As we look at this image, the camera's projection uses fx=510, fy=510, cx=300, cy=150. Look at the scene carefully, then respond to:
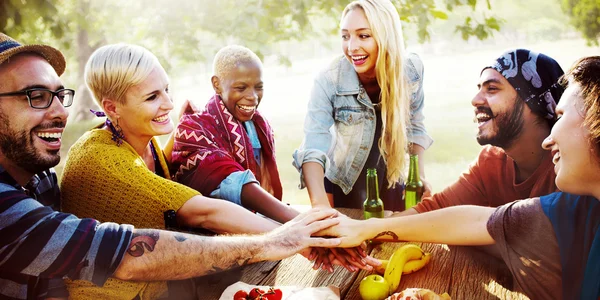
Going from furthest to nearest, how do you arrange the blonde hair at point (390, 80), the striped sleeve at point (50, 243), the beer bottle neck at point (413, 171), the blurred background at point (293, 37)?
the blurred background at point (293, 37) → the blonde hair at point (390, 80) → the beer bottle neck at point (413, 171) → the striped sleeve at point (50, 243)

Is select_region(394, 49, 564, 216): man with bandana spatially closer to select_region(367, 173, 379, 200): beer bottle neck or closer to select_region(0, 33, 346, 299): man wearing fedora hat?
select_region(367, 173, 379, 200): beer bottle neck

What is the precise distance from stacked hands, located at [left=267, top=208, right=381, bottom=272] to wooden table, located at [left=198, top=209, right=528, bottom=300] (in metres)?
0.04

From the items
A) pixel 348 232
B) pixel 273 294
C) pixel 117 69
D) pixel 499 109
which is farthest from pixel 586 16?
pixel 273 294

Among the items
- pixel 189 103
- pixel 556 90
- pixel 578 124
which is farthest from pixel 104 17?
pixel 578 124

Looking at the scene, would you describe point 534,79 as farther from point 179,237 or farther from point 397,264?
point 179,237

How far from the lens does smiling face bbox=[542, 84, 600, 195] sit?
1762 millimetres

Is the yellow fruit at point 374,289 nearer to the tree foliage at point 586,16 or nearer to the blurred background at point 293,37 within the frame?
the blurred background at point 293,37

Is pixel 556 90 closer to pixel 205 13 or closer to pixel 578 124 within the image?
pixel 578 124

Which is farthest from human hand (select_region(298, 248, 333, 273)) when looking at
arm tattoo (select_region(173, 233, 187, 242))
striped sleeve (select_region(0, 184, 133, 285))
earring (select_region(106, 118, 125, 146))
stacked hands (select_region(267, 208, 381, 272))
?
earring (select_region(106, 118, 125, 146))

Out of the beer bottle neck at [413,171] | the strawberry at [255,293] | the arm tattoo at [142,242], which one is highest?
the arm tattoo at [142,242]

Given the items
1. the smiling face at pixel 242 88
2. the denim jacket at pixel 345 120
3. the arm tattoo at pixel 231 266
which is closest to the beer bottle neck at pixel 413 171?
the denim jacket at pixel 345 120

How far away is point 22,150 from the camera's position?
1967 millimetres

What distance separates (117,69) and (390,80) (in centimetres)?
176

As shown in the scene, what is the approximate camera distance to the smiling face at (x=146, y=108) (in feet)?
8.15
